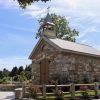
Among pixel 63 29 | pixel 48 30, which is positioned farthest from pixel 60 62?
pixel 63 29

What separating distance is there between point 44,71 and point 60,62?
92.3 inches

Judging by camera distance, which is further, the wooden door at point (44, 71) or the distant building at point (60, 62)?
the wooden door at point (44, 71)

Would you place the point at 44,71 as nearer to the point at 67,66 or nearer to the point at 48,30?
the point at 67,66

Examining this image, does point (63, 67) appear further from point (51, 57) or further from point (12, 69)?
point (12, 69)

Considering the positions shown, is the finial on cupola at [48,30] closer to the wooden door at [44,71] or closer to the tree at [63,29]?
the wooden door at [44,71]

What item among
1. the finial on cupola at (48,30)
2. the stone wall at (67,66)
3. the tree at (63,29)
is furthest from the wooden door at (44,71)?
the tree at (63,29)

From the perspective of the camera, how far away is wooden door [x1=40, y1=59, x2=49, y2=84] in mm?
26906

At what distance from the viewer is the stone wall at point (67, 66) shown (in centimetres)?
2564

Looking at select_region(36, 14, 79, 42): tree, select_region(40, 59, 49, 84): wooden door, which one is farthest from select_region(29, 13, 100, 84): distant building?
select_region(36, 14, 79, 42): tree

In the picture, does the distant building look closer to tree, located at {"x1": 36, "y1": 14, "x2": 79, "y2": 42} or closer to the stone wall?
the stone wall

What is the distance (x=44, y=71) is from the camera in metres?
27.3

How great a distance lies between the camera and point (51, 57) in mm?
26609

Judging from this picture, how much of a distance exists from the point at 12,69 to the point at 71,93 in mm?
44721

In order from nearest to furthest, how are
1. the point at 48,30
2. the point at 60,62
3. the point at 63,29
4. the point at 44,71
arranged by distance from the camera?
1. the point at 60,62
2. the point at 44,71
3. the point at 48,30
4. the point at 63,29
